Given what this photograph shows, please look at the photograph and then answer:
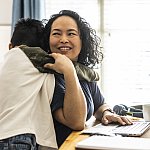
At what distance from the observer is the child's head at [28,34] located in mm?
1615

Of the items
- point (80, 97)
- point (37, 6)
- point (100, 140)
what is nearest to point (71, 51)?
point (80, 97)

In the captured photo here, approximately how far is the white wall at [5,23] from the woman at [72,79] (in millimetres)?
1654

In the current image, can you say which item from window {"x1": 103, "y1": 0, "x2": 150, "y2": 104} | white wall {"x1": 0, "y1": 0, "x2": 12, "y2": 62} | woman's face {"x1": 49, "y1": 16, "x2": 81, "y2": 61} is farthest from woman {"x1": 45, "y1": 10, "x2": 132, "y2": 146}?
white wall {"x1": 0, "y1": 0, "x2": 12, "y2": 62}

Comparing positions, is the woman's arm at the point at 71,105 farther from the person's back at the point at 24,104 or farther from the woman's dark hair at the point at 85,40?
the woman's dark hair at the point at 85,40

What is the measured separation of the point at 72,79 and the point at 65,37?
1.10 feet

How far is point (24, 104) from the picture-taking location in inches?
47.9

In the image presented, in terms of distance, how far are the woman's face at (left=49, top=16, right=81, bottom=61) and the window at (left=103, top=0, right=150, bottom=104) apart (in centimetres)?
156

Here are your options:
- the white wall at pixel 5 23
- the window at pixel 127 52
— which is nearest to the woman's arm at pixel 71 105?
the window at pixel 127 52

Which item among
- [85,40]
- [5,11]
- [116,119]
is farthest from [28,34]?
→ [5,11]

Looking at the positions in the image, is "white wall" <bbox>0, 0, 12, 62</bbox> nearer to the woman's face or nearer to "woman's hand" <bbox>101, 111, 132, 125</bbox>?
the woman's face

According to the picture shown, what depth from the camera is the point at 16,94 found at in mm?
1256

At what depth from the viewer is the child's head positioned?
1.62m

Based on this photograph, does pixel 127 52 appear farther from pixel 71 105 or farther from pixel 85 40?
pixel 71 105

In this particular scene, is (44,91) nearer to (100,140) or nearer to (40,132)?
(40,132)
